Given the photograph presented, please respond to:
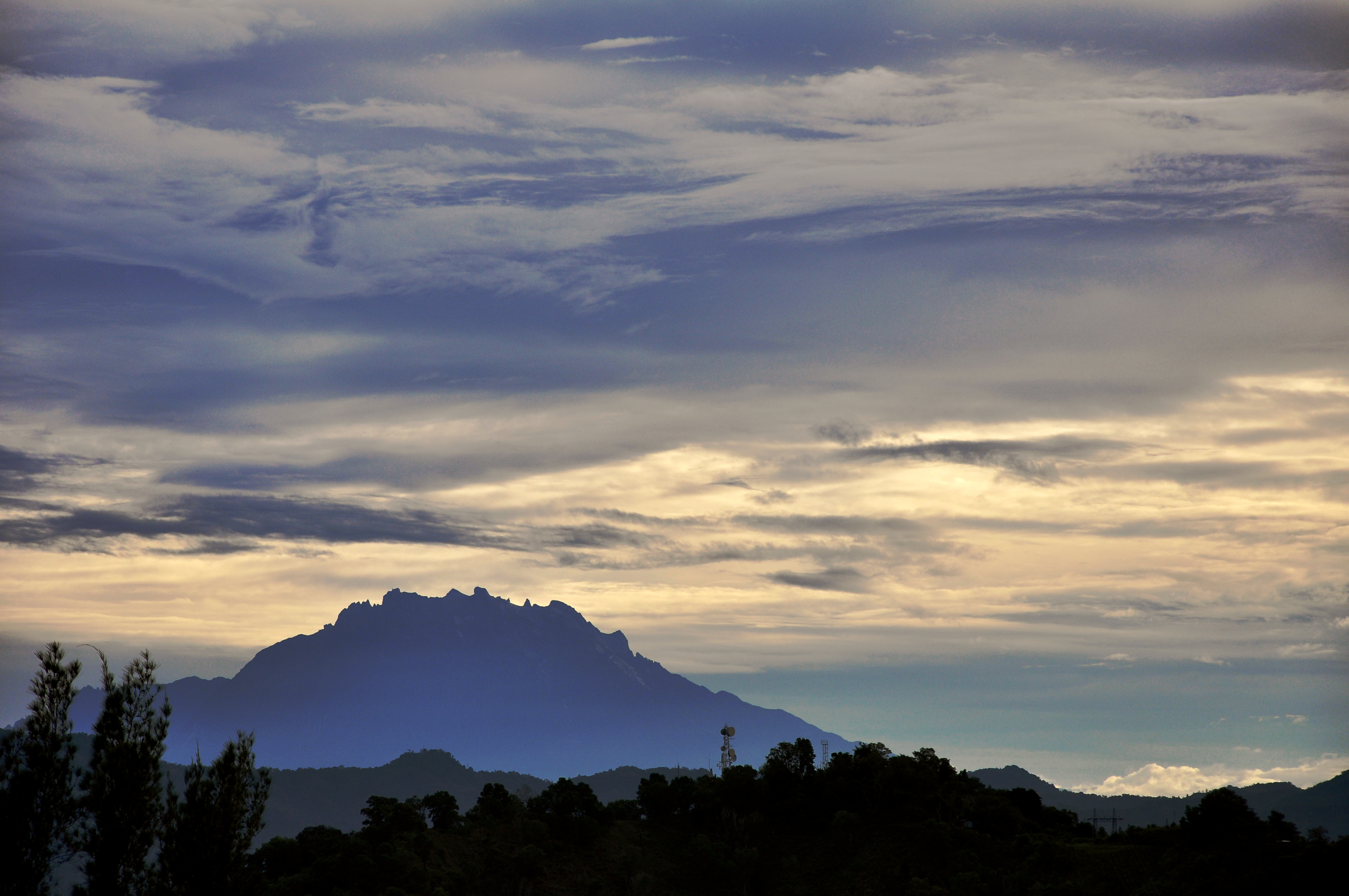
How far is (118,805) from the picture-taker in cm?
4678

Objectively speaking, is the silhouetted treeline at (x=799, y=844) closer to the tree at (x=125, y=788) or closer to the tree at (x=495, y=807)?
the tree at (x=495, y=807)

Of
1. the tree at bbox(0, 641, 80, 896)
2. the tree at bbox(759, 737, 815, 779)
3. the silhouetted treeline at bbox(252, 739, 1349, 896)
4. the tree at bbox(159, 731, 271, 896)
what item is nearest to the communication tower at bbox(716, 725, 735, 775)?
the tree at bbox(759, 737, 815, 779)

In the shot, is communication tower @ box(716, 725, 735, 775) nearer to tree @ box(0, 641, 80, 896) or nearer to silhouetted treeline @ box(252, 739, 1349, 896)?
silhouetted treeline @ box(252, 739, 1349, 896)

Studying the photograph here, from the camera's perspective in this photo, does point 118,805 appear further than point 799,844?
No

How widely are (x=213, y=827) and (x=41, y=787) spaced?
732 centimetres

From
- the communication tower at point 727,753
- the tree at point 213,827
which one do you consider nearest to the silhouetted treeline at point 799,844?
the communication tower at point 727,753

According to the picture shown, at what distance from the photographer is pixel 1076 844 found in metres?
113

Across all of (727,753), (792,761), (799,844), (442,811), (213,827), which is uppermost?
(727,753)

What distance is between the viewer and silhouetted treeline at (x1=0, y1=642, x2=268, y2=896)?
148 feet

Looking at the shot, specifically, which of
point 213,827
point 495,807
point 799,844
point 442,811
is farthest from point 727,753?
point 213,827

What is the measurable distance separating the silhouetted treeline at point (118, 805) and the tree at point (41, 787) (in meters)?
0.04

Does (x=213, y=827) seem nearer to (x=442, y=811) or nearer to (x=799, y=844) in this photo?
(x=442, y=811)

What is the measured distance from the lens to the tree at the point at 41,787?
1753 inches

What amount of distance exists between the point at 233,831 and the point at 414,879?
58494 mm
